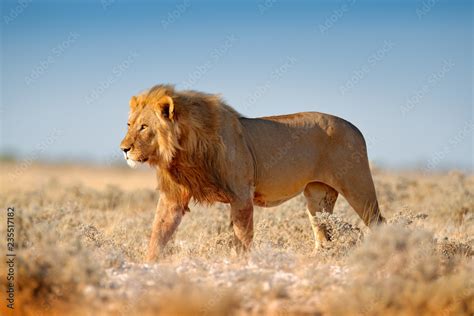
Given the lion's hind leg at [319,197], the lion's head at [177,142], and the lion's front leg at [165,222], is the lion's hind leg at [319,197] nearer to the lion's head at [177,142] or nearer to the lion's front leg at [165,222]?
the lion's head at [177,142]

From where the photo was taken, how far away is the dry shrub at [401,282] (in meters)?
6.59

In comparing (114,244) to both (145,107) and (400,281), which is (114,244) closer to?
(145,107)

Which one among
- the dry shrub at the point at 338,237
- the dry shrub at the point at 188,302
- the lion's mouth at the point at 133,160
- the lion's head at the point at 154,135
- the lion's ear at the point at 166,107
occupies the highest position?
the lion's ear at the point at 166,107

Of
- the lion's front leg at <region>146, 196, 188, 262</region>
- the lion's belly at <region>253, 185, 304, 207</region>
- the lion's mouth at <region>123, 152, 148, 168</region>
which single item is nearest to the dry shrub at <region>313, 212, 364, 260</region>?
the lion's belly at <region>253, 185, 304, 207</region>

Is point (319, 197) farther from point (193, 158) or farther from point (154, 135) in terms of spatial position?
point (154, 135)

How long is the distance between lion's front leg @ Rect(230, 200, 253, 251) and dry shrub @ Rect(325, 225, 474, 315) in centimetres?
175

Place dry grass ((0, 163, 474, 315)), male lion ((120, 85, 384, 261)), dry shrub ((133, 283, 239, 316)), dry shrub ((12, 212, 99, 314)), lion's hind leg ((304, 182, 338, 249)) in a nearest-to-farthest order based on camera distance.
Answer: dry shrub ((133, 283, 239, 316)), dry grass ((0, 163, 474, 315)), dry shrub ((12, 212, 99, 314)), male lion ((120, 85, 384, 261)), lion's hind leg ((304, 182, 338, 249))

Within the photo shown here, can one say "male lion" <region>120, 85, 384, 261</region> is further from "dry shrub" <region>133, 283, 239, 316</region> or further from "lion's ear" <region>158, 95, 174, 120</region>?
"dry shrub" <region>133, 283, 239, 316</region>

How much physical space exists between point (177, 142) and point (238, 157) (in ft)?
2.94

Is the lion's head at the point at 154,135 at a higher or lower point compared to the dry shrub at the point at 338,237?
higher

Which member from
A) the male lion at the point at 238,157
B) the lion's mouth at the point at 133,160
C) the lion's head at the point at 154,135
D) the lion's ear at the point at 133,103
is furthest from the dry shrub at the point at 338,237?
the lion's ear at the point at 133,103

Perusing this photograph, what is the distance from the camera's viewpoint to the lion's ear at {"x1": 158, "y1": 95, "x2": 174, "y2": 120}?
8.61m

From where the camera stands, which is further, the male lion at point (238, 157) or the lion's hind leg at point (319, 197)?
the lion's hind leg at point (319, 197)

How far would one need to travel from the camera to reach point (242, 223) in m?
8.87
